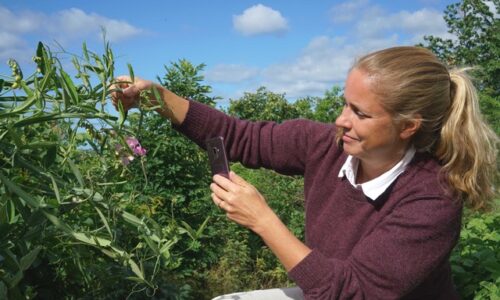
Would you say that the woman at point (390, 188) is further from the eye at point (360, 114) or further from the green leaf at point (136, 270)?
the green leaf at point (136, 270)

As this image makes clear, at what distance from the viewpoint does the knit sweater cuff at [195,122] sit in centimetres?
212

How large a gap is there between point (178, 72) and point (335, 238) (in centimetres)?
190

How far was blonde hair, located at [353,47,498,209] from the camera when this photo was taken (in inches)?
70.0

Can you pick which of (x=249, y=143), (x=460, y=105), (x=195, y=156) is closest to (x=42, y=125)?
(x=249, y=143)

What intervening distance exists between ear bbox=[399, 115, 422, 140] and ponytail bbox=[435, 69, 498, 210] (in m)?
0.09

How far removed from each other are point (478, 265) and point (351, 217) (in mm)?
833

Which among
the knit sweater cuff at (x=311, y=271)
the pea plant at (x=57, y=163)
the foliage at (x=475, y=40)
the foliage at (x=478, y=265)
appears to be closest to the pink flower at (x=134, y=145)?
the pea plant at (x=57, y=163)

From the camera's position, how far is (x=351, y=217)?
1955mm

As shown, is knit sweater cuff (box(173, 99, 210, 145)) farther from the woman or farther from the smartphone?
the smartphone

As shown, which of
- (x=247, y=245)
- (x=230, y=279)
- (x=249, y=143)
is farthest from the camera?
(x=247, y=245)

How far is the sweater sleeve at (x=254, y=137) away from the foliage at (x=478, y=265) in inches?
32.6

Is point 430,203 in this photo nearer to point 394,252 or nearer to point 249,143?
point 394,252

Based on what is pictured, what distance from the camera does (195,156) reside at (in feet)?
11.7

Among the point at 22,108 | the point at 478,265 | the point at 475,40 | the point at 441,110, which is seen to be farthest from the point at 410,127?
the point at 475,40
